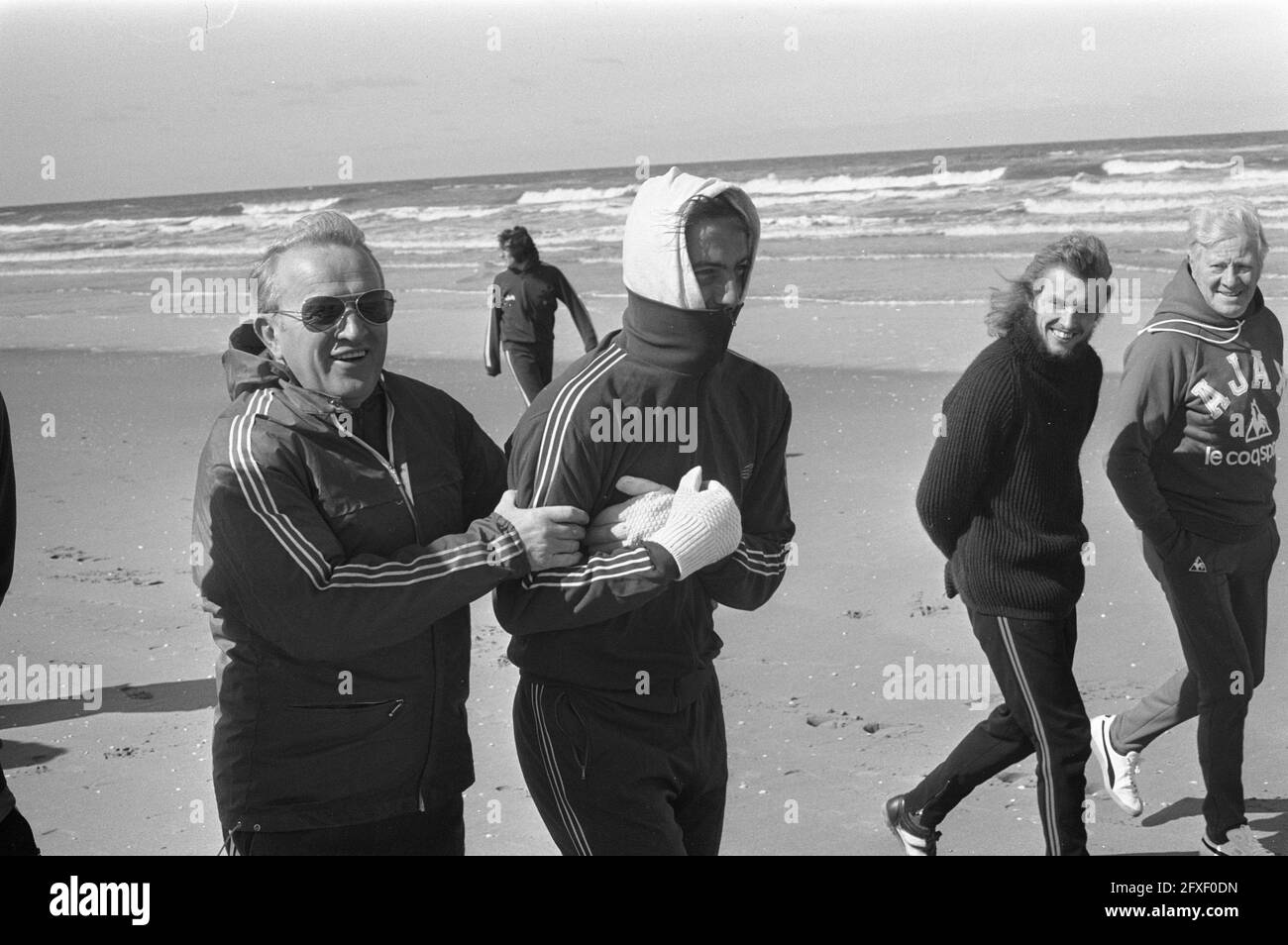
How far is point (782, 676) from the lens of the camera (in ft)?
20.2

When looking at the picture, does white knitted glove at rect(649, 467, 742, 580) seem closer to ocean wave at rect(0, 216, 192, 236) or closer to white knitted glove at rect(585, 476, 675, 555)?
white knitted glove at rect(585, 476, 675, 555)

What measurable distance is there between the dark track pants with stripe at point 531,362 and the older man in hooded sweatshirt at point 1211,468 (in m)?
6.24

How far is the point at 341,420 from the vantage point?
282 cm

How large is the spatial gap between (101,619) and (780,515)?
4.66 meters

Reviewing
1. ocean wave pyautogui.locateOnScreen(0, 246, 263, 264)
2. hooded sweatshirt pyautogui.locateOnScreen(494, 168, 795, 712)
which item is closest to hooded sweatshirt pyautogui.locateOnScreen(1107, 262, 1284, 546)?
hooded sweatshirt pyautogui.locateOnScreen(494, 168, 795, 712)

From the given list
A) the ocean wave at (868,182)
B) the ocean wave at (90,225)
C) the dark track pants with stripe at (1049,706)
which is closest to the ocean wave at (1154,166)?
the ocean wave at (868,182)

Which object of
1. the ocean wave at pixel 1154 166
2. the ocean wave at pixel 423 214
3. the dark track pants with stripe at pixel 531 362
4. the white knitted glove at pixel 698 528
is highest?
the ocean wave at pixel 1154 166

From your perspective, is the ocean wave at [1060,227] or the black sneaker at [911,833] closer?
the black sneaker at [911,833]

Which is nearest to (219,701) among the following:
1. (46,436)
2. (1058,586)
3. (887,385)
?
(1058,586)

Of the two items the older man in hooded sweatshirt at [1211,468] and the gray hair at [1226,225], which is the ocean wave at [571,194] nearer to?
the gray hair at [1226,225]

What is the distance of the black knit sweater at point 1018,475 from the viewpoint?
407 centimetres

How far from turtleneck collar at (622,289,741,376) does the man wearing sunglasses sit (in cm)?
43

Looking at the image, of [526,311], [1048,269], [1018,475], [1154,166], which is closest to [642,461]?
[1018,475]

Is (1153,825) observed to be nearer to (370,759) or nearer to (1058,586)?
(1058,586)
